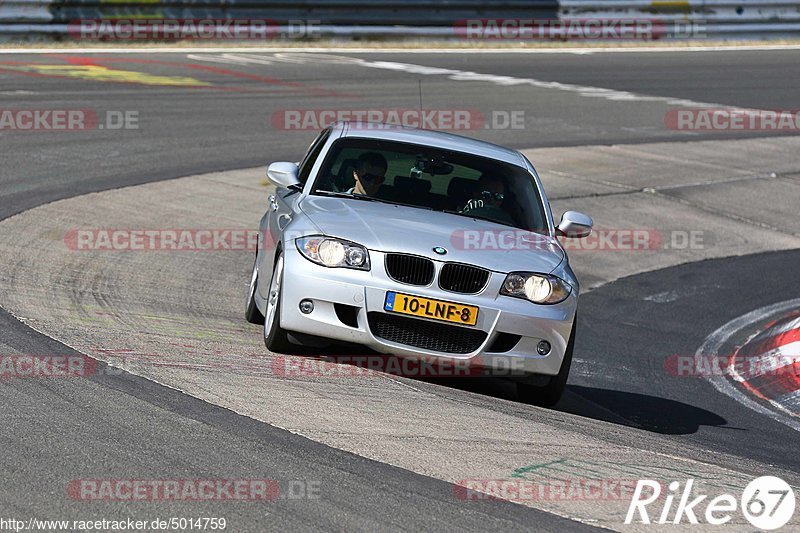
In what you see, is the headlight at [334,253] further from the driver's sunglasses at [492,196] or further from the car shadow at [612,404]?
the driver's sunglasses at [492,196]

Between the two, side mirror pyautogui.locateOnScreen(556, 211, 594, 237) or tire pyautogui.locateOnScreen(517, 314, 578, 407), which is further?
side mirror pyautogui.locateOnScreen(556, 211, 594, 237)

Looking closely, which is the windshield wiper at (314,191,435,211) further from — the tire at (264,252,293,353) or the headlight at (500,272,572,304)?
the headlight at (500,272,572,304)

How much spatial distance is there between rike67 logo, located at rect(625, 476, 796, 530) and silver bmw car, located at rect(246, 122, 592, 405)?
5.76 feet

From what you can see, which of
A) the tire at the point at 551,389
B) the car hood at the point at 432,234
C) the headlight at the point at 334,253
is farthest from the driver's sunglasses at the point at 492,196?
the headlight at the point at 334,253

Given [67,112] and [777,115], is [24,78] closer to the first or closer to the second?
[67,112]

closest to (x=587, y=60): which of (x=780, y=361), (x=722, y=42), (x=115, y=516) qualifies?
(x=722, y=42)

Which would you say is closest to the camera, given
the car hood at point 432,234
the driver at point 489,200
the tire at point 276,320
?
the car hood at point 432,234

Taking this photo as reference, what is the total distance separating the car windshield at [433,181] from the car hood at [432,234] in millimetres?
199

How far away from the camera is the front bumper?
7359 millimetres

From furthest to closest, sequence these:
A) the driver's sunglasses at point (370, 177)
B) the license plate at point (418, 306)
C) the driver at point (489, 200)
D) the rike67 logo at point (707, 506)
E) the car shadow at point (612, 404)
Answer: the driver's sunglasses at point (370, 177), the driver at point (489, 200), the car shadow at point (612, 404), the license plate at point (418, 306), the rike67 logo at point (707, 506)

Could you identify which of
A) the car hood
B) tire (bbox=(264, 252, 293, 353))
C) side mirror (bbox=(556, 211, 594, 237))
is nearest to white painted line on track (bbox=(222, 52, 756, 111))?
side mirror (bbox=(556, 211, 594, 237))

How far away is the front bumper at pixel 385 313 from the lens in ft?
24.1

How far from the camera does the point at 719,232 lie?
15297 mm

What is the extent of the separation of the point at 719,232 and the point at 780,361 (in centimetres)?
511
